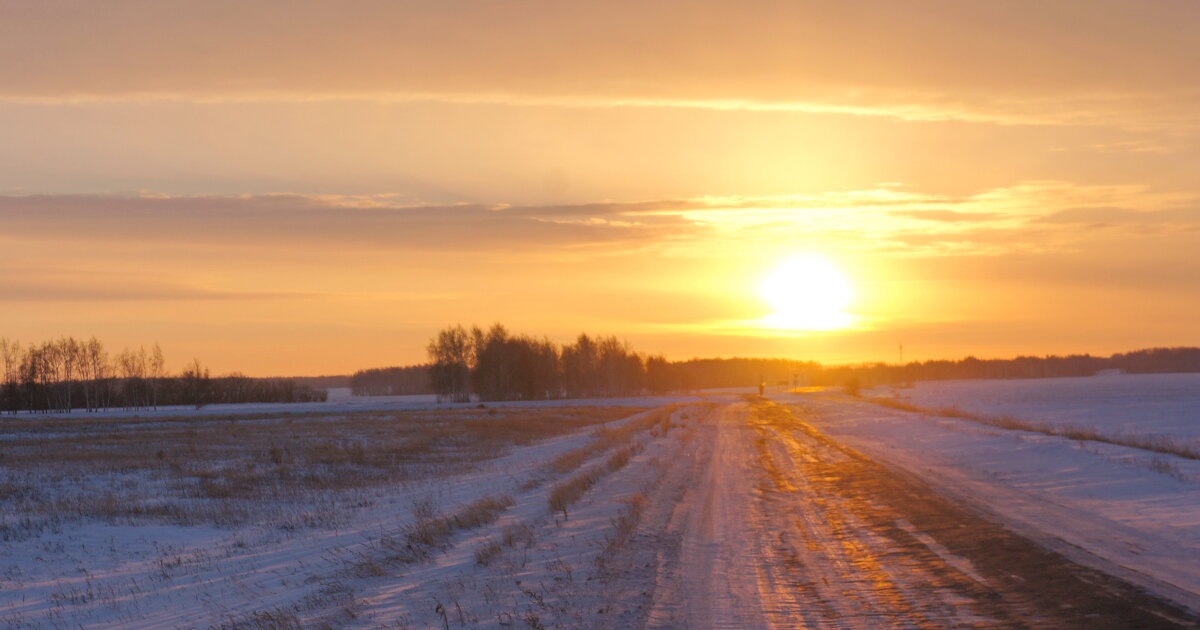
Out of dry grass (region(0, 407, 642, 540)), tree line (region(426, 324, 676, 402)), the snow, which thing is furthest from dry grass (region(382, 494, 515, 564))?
tree line (region(426, 324, 676, 402))

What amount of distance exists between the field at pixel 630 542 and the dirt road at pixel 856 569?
5 centimetres

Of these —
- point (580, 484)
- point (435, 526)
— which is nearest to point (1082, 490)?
point (580, 484)

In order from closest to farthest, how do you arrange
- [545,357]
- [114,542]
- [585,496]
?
[114,542]
[585,496]
[545,357]

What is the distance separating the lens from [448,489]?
74.0 feet

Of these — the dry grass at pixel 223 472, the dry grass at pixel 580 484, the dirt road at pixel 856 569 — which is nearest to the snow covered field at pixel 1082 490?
the dirt road at pixel 856 569

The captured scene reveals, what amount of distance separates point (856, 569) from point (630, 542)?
3.41m

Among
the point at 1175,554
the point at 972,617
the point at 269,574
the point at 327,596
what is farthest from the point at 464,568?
the point at 1175,554

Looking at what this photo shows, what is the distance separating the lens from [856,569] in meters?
10.5

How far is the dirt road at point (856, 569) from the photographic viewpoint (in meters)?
8.12

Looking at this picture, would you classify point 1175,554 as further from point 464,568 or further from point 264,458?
point 264,458

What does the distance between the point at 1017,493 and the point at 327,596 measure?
13.7 meters

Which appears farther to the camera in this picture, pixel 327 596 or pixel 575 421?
pixel 575 421

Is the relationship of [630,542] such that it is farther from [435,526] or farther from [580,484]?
[580,484]

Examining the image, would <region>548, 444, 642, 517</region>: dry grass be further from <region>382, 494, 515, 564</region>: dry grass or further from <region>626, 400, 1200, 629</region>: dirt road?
<region>626, 400, 1200, 629</region>: dirt road
